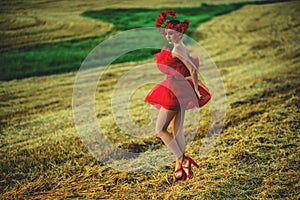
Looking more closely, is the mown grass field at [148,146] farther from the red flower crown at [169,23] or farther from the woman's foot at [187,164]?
the red flower crown at [169,23]

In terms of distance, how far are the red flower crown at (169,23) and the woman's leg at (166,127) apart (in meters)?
0.91

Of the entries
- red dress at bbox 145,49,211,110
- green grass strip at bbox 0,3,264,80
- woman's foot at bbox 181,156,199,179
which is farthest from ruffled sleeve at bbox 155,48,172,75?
green grass strip at bbox 0,3,264,80

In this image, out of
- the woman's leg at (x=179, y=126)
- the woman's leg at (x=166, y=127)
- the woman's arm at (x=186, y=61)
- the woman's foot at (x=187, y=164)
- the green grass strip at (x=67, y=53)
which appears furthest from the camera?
the green grass strip at (x=67, y=53)

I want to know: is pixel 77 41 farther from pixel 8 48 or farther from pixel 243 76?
pixel 243 76

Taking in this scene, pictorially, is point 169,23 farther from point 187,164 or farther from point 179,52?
point 187,164

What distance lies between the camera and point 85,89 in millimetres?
8305

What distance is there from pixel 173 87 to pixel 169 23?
701mm

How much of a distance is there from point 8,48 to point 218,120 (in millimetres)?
9066

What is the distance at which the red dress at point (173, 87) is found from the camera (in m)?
3.41

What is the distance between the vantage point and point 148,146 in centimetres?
490

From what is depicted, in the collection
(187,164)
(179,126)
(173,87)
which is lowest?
(187,164)

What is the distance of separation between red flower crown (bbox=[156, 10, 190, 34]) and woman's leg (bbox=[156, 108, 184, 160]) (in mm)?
909

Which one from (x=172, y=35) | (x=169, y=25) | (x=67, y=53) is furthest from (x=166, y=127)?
(x=67, y=53)

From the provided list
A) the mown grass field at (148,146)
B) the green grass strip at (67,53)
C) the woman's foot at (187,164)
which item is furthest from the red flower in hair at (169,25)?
the green grass strip at (67,53)
